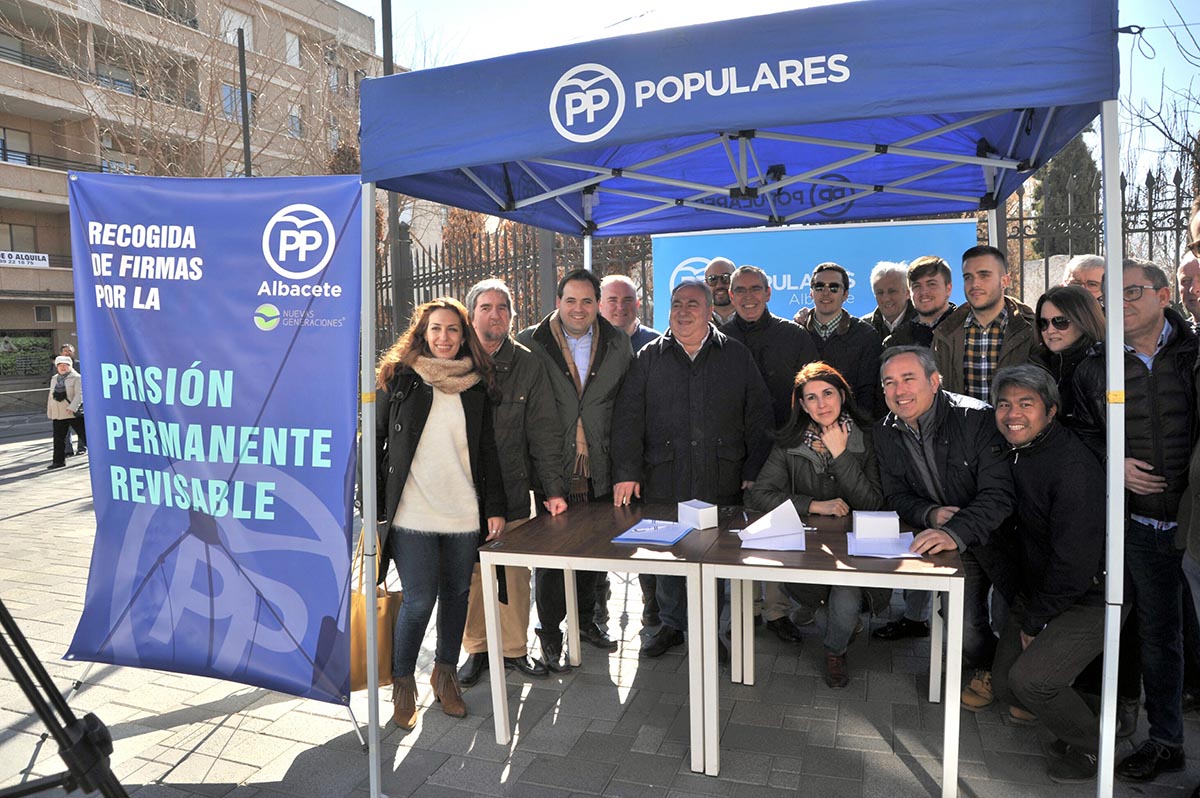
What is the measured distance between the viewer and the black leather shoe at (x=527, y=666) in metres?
3.58

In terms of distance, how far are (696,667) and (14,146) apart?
3142 centimetres

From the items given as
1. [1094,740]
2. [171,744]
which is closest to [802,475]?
[1094,740]

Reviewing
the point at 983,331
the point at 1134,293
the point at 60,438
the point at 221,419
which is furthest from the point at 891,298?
the point at 60,438

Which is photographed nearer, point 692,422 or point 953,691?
point 953,691

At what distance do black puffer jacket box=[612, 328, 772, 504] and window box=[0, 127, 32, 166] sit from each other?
2943 cm

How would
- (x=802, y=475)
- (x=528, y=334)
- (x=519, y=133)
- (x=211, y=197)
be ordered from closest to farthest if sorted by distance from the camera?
(x=519, y=133)
(x=211, y=197)
(x=802, y=475)
(x=528, y=334)

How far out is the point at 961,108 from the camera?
84.9 inches

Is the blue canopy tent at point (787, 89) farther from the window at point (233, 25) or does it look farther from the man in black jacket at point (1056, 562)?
the window at point (233, 25)

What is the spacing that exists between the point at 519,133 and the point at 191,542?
1.91 metres

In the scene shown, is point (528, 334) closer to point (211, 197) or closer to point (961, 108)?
point (211, 197)

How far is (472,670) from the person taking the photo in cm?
352

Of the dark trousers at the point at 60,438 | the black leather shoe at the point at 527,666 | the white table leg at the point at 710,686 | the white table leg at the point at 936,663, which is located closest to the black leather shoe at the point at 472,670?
the black leather shoe at the point at 527,666

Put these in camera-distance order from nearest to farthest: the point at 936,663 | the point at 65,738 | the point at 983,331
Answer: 1. the point at 65,738
2. the point at 936,663
3. the point at 983,331

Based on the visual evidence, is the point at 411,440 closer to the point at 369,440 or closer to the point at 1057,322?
the point at 369,440
